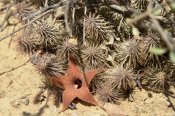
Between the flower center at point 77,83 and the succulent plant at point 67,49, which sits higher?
the succulent plant at point 67,49

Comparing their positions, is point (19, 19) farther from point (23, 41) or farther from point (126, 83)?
point (126, 83)

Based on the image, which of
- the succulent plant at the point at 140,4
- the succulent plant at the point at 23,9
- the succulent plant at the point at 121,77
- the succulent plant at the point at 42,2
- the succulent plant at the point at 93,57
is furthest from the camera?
the succulent plant at the point at 23,9

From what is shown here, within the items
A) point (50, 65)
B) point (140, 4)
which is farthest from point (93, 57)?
point (140, 4)

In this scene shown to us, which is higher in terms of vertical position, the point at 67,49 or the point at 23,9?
the point at 23,9

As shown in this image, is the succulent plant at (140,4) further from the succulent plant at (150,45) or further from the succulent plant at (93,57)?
Result: the succulent plant at (93,57)

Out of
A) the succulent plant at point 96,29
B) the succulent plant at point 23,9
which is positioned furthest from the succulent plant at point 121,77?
the succulent plant at point 23,9

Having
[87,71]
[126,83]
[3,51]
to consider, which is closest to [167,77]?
[126,83]

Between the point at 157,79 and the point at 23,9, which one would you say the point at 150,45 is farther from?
the point at 23,9
